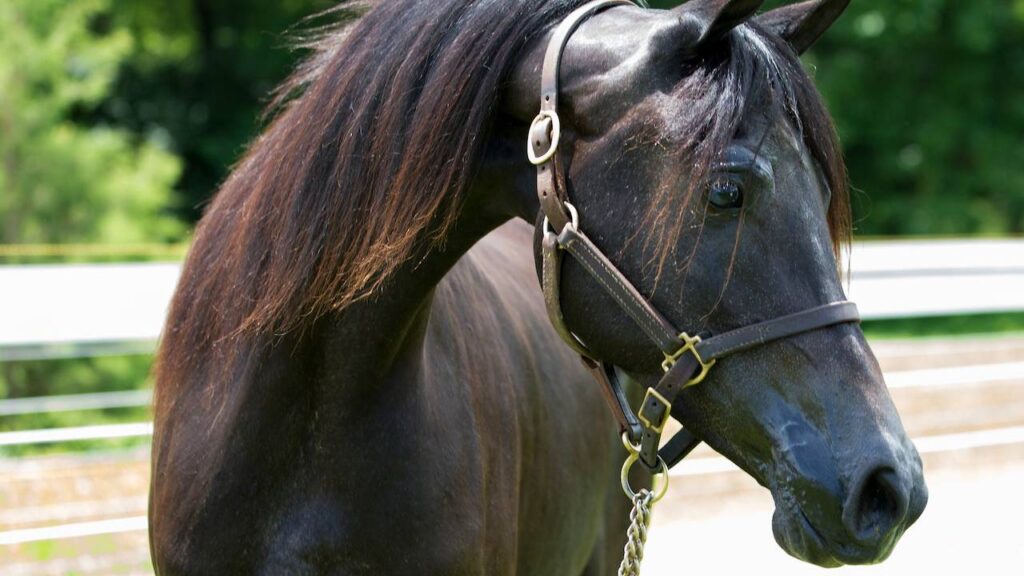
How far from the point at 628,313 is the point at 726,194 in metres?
0.28

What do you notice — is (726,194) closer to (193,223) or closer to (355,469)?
(355,469)

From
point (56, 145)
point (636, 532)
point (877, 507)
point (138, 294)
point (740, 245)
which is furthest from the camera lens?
point (56, 145)

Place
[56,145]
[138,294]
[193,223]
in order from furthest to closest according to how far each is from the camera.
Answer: [193,223] → [56,145] → [138,294]

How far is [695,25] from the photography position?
6.55ft

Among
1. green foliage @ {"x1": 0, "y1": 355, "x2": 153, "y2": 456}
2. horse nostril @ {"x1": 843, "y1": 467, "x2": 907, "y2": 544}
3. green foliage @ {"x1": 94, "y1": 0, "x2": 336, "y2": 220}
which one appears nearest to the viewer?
horse nostril @ {"x1": 843, "y1": 467, "x2": 907, "y2": 544}

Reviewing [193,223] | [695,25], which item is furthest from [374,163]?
[193,223]

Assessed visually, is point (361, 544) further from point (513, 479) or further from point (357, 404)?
point (513, 479)

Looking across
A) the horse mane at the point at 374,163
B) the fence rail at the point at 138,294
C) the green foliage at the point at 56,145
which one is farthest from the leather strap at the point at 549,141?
the green foliage at the point at 56,145

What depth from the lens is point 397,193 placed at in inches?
86.4

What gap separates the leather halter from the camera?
1913mm

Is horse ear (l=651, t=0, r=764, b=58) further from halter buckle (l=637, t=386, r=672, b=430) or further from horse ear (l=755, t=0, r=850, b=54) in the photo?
halter buckle (l=637, t=386, r=672, b=430)

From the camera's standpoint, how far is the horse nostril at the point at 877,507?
5.86 feet

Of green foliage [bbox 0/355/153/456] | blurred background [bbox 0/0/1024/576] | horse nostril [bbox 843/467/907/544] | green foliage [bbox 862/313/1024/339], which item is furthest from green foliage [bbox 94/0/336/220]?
horse nostril [bbox 843/467/907/544]

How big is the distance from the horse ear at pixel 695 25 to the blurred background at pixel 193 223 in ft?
1.75
